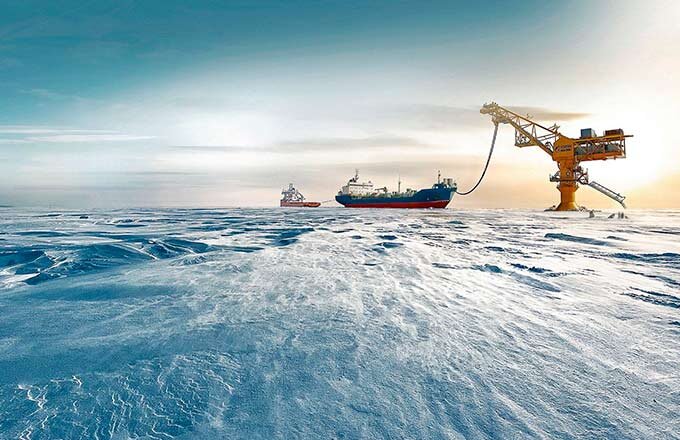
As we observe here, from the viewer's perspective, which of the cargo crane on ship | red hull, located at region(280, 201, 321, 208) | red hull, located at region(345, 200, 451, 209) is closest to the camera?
the cargo crane on ship

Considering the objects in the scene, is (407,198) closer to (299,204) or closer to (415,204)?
(415,204)

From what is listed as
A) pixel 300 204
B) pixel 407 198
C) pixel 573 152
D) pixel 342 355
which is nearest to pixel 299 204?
pixel 300 204

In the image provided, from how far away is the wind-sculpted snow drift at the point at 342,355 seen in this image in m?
1.45

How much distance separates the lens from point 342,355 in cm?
210

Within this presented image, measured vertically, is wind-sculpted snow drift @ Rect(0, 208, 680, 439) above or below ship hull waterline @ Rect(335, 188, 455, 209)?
below

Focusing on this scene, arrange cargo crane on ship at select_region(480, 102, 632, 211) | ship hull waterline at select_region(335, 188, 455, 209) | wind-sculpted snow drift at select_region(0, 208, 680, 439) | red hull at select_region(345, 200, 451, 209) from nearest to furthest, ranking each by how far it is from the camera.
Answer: wind-sculpted snow drift at select_region(0, 208, 680, 439) → cargo crane on ship at select_region(480, 102, 632, 211) → ship hull waterline at select_region(335, 188, 455, 209) → red hull at select_region(345, 200, 451, 209)

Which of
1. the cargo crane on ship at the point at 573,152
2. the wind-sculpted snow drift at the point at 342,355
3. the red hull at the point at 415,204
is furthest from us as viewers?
the red hull at the point at 415,204

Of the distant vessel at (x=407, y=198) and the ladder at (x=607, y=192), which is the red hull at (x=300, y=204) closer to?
the distant vessel at (x=407, y=198)

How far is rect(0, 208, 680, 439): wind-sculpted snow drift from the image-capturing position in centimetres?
145

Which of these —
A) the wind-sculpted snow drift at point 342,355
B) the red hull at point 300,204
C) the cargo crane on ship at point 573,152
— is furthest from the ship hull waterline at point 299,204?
the wind-sculpted snow drift at point 342,355

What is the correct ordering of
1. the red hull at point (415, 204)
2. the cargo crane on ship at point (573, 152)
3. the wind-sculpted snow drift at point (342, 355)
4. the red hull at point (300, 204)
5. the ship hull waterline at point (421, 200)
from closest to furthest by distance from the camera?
the wind-sculpted snow drift at point (342, 355), the cargo crane on ship at point (573, 152), the ship hull waterline at point (421, 200), the red hull at point (415, 204), the red hull at point (300, 204)

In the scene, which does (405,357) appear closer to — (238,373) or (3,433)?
(238,373)

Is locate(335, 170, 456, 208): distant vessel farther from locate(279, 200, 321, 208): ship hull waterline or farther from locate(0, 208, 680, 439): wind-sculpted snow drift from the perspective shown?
locate(0, 208, 680, 439): wind-sculpted snow drift

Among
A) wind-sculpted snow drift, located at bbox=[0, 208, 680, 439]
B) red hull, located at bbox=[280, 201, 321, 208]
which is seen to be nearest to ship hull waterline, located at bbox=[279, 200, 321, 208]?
red hull, located at bbox=[280, 201, 321, 208]
